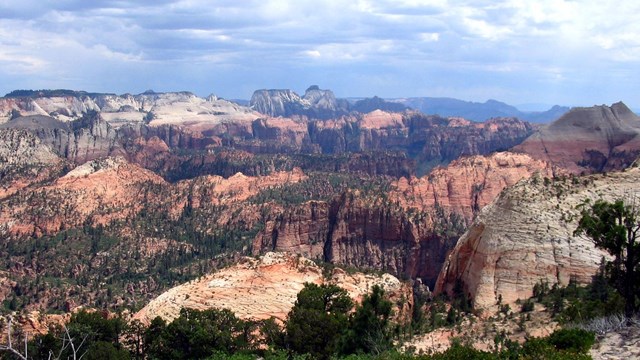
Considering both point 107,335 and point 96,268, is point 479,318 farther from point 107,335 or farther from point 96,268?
point 96,268

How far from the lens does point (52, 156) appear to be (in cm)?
19962

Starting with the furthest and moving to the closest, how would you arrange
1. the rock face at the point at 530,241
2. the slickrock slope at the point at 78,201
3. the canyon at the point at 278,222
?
the slickrock slope at the point at 78,201
the canyon at the point at 278,222
the rock face at the point at 530,241

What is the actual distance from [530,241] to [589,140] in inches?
4869

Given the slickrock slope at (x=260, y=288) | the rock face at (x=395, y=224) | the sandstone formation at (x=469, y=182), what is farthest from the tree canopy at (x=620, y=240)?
the sandstone formation at (x=469, y=182)

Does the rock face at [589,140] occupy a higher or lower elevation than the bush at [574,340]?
higher

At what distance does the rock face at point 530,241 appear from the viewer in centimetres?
5341

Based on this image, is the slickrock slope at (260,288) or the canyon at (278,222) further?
the canyon at (278,222)

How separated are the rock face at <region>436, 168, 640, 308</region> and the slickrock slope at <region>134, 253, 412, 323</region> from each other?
7692mm

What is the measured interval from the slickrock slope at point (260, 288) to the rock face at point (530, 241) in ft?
25.2

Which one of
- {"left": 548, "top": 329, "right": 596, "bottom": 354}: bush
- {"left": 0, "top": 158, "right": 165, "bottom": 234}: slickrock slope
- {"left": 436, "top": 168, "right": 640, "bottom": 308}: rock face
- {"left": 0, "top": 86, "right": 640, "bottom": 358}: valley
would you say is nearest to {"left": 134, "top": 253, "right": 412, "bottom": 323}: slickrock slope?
{"left": 0, "top": 86, "right": 640, "bottom": 358}: valley

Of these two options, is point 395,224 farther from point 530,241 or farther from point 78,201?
point 78,201

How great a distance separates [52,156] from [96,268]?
98.0 meters

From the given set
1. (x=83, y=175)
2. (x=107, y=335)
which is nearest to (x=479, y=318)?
(x=107, y=335)

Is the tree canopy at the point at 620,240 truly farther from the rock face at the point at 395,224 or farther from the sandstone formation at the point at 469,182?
the sandstone formation at the point at 469,182
